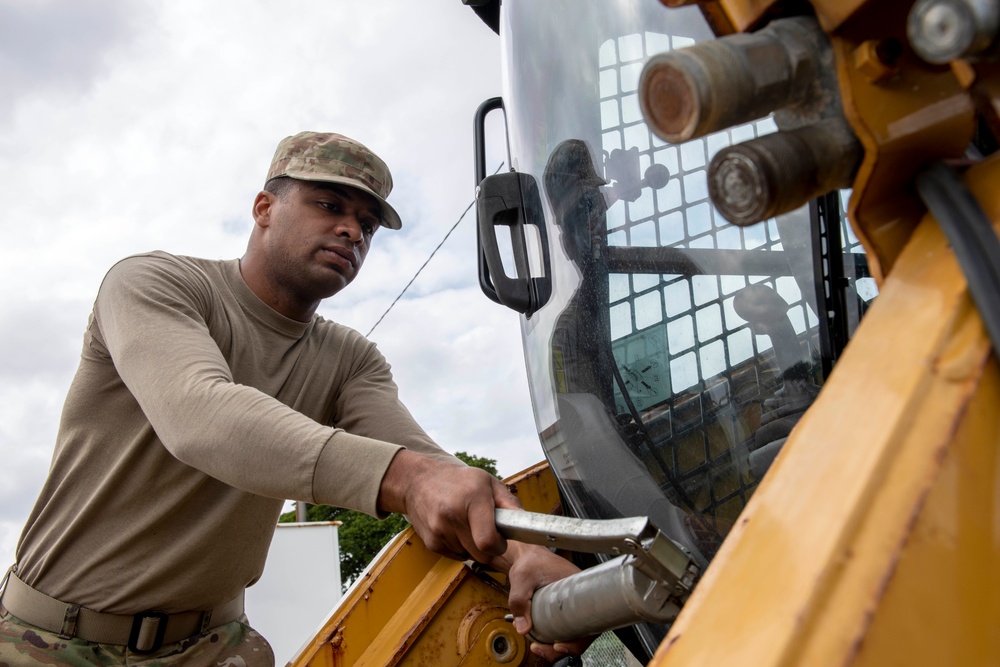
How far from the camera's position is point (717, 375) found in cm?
129

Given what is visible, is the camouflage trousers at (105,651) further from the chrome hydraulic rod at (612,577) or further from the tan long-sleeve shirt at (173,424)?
the chrome hydraulic rod at (612,577)

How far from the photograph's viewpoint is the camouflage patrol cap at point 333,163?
2.47m

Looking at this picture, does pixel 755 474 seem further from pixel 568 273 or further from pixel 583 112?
pixel 583 112

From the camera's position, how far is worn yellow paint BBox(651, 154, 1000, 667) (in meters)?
0.61

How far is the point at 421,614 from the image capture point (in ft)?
6.01

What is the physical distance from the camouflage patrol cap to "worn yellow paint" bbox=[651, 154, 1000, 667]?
192 cm

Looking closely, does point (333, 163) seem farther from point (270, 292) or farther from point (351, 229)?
point (270, 292)

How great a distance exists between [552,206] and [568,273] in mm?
139

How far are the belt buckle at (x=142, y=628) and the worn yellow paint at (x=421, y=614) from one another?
0.40 metres

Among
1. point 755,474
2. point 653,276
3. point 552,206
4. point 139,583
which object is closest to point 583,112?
point 552,206

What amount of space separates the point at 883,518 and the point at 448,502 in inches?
32.9

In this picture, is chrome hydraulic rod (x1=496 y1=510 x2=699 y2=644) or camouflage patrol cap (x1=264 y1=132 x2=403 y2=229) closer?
chrome hydraulic rod (x1=496 y1=510 x2=699 y2=644)

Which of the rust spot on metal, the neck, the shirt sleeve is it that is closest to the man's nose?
the neck

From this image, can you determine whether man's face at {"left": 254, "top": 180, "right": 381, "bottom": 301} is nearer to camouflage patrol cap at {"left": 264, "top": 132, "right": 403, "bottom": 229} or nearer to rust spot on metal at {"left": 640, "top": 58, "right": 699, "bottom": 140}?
camouflage patrol cap at {"left": 264, "top": 132, "right": 403, "bottom": 229}
